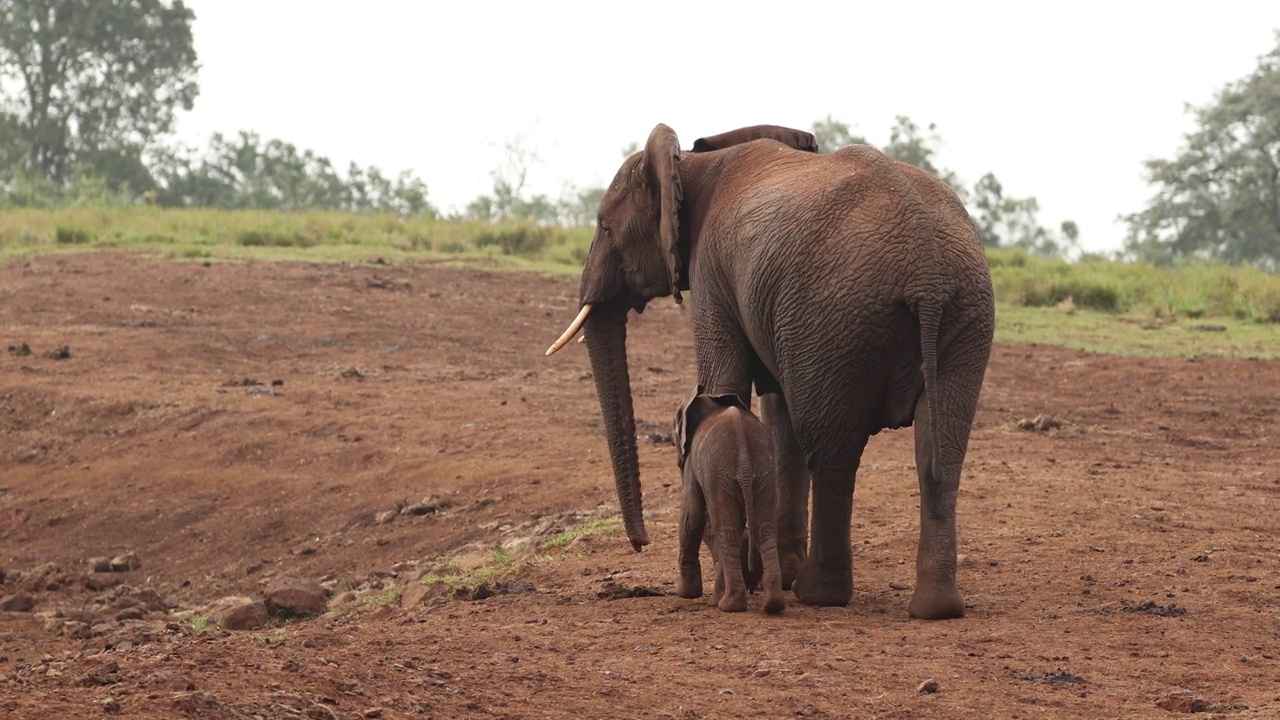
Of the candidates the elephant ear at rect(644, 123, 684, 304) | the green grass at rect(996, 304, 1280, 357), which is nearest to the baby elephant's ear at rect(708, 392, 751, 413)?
the elephant ear at rect(644, 123, 684, 304)

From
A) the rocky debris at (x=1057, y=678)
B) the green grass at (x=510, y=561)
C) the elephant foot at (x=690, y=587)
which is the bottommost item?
the green grass at (x=510, y=561)

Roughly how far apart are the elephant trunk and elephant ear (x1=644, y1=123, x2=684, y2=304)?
19.8 inches

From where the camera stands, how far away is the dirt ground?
539 centimetres

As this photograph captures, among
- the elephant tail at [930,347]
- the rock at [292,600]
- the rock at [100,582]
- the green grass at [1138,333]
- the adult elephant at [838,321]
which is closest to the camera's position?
the elephant tail at [930,347]

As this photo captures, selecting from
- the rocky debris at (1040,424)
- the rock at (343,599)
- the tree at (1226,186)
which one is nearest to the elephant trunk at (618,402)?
the rock at (343,599)

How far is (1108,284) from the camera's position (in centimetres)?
2020

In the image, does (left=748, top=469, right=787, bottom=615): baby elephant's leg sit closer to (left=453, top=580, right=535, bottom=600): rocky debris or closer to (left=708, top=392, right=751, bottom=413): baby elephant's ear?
(left=708, top=392, right=751, bottom=413): baby elephant's ear

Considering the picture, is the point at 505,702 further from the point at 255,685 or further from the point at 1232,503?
the point at 1232,503

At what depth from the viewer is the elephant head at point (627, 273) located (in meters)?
7.93

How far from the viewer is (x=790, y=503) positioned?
24.9 feet

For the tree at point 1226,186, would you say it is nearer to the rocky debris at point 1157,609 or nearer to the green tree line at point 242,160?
the green tree line at point 242,160

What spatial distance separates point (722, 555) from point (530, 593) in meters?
1.15

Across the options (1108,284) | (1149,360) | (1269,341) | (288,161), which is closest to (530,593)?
(1149,360)

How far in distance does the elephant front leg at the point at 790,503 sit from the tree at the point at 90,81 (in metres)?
36.8
